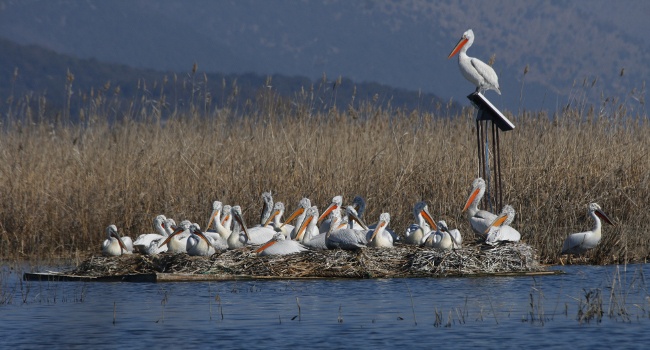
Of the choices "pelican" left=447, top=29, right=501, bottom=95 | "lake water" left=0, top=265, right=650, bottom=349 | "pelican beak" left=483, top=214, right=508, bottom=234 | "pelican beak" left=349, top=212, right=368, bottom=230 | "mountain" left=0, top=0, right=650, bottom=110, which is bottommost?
"lake water" left=0, top=265, right=650, bottom=349

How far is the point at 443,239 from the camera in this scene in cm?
1242

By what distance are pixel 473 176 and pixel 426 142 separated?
3.75ft

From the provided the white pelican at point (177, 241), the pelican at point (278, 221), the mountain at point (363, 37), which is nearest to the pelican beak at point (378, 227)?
the pelican at point (278, 221)

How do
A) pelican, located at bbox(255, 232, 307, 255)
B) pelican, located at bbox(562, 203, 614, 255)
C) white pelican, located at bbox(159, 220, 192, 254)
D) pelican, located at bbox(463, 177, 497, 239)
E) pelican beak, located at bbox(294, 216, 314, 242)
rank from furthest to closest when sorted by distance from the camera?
1. pelican beak, located at bbox(294, 216, 314, 242)
2. pelican, located at bbox(562, 203, 614, 255)
3. pelican, located at bbox(463, 177, 497, 239)
4. white pelican, located at bbox(159, 220, 192, 254)
5. pelican, located at bbox(255, 232, 307, 255)

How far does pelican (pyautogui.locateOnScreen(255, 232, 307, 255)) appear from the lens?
1255cm

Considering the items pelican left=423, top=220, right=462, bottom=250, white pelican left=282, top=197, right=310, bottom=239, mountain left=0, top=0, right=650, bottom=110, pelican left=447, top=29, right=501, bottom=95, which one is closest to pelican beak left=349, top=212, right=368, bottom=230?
white pelican left=282, top=197, right=310, bottom=239

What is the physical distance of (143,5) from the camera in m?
118

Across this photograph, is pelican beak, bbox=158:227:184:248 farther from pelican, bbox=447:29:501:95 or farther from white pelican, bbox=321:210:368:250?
pelican, bbox=447:29:501:95

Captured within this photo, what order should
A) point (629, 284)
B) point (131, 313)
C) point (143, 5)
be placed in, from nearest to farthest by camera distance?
point (131, 313)
point (629, 284)
point (143, 5)

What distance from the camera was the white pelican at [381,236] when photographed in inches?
497

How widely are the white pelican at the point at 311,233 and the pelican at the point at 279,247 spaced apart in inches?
13.6

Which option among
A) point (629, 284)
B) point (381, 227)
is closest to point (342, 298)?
point (381, 227)

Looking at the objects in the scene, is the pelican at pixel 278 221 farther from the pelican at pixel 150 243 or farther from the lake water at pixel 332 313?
the lake water at pixel 332 313

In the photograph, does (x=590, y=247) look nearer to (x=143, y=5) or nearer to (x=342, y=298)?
(x=342, y=298)
